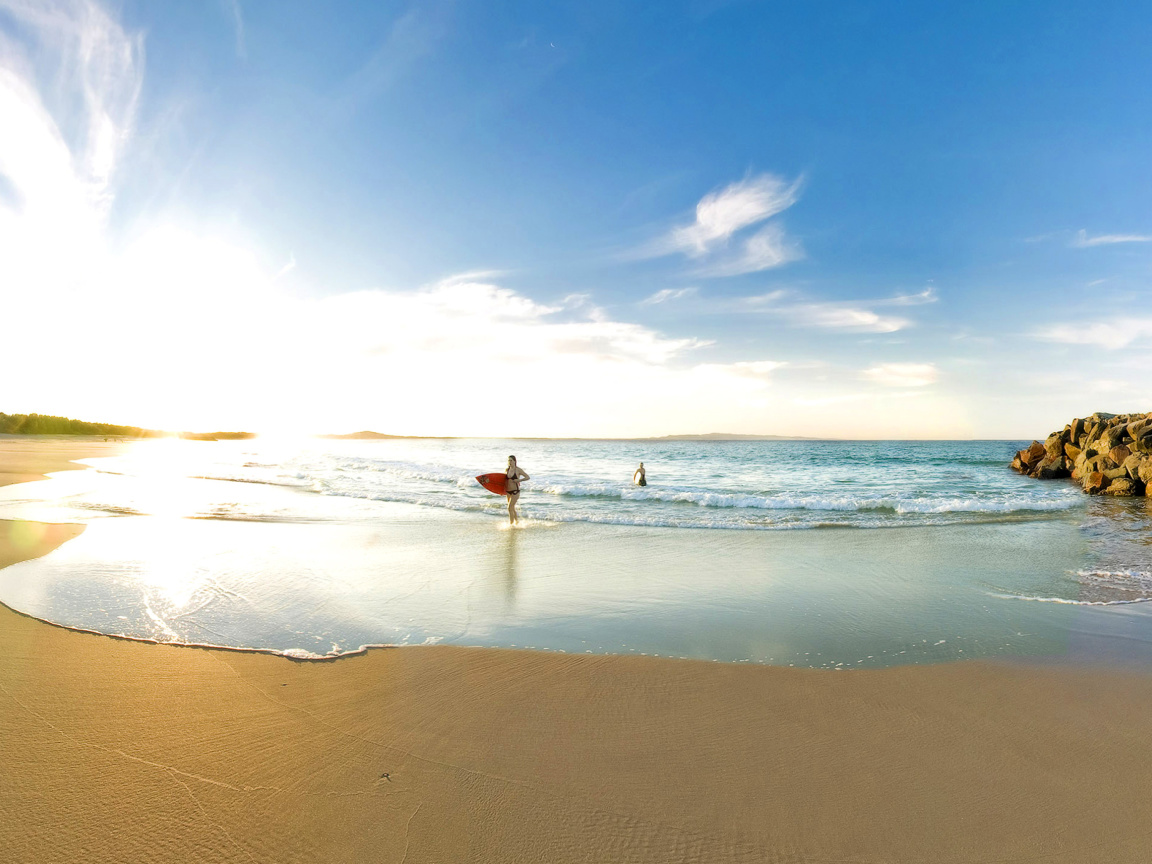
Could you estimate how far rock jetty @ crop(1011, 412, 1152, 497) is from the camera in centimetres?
2098

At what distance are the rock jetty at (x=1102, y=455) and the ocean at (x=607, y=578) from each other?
186 inches

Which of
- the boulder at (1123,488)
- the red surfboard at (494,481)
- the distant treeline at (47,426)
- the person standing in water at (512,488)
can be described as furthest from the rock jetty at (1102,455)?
the distant treeline at (47,426)

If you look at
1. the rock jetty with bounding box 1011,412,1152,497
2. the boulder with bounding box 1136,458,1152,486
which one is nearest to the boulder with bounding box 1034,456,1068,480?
the rock jetty with bounding box 1011,412,1152,497

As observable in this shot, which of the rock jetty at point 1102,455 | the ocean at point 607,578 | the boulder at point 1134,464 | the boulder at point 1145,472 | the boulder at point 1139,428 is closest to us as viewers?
the ocean at point 607,578

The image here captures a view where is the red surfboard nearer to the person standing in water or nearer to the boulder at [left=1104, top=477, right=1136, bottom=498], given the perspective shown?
the person standing in water

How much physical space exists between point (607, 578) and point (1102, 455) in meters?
26.2

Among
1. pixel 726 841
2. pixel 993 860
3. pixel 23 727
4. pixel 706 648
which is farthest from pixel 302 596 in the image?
pixel 993 860

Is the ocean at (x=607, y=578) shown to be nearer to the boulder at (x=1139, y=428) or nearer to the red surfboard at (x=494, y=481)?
the red surfboard at (x=494, y=481)

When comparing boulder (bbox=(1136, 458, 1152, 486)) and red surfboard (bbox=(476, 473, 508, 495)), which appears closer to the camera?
red surfboard (bbox=(476, 473, 508, 495))

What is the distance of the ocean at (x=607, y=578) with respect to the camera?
582 centimetres

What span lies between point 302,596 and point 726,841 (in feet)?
19.2

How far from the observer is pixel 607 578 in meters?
8.55

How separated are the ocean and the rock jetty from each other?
472 cm

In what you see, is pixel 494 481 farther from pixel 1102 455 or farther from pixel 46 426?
pixel 46 426
